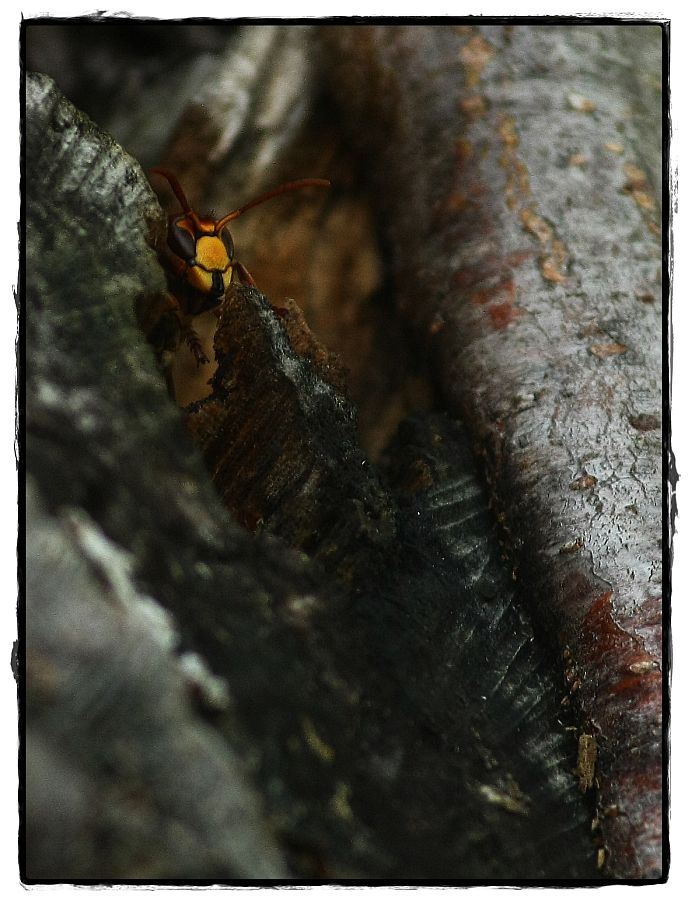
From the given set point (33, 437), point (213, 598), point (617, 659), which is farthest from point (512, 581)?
point (33, 437)

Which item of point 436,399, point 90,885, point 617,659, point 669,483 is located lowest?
point 90,885

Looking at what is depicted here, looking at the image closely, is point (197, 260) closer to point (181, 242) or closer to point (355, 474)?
point (181, 242)

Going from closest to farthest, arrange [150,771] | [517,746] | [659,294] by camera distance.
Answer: [150,771] → [517,746] → [659,294]

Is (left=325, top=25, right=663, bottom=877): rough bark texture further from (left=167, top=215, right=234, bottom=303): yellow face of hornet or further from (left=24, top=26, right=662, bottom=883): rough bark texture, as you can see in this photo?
(left=167, top=215, right=234, bottom=303): yellow face of hornet

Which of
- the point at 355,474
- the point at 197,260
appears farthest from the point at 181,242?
the point at 355,474

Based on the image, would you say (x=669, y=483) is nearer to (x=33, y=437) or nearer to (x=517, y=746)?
(x=517, y=746)

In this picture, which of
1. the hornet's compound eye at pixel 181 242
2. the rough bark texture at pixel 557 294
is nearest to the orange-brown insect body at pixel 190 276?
the hornet's compound eye at pixel 181 242
